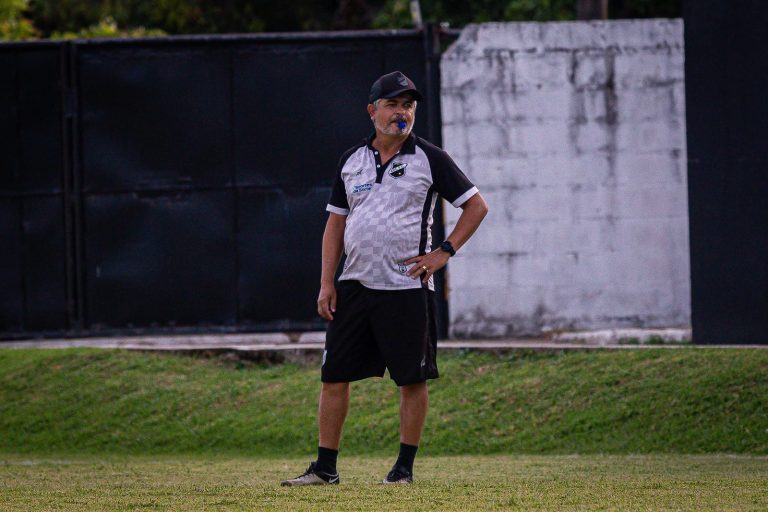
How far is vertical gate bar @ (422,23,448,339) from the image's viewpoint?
1288 centimetres

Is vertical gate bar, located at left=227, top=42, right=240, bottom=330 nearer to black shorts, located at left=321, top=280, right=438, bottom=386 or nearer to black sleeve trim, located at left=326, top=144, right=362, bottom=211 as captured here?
black sleeve trim, located at left=326, top=144, right=362, bottom=211

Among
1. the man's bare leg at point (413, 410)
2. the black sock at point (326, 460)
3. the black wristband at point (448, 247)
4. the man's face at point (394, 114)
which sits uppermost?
the man's face at point (394, 114)

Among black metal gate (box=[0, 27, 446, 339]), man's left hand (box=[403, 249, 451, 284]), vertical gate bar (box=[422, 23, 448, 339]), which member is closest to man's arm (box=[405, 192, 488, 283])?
man's left hand (box=[403, 249, 451, 284])

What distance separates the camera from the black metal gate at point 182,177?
13047 mm

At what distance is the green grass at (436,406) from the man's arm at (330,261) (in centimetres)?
319

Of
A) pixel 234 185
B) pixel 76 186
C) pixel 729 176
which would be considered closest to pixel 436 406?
pixel 729 176

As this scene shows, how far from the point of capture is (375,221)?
6.64m

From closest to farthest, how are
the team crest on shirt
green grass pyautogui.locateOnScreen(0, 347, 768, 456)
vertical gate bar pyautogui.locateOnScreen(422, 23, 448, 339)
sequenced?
→ the team crest on shirt < green grass pyautogui.locateOnScreen(0, 347, 768, 456) < vertical gate bar pyautogui.locateOnScreen(422, 23, 448, 339)

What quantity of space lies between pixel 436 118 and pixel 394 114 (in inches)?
248

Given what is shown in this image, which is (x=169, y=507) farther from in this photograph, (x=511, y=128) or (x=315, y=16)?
(x=315, y=16)

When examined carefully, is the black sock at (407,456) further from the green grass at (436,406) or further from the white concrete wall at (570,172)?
the white concrete wall at (570,172)

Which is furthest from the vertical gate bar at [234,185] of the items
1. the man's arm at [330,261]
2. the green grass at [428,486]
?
the man's arm at [330,261]

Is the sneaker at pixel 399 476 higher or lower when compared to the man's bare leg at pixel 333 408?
lower

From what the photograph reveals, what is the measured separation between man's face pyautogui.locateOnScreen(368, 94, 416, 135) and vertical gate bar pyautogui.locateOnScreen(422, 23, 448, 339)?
20.1ft
